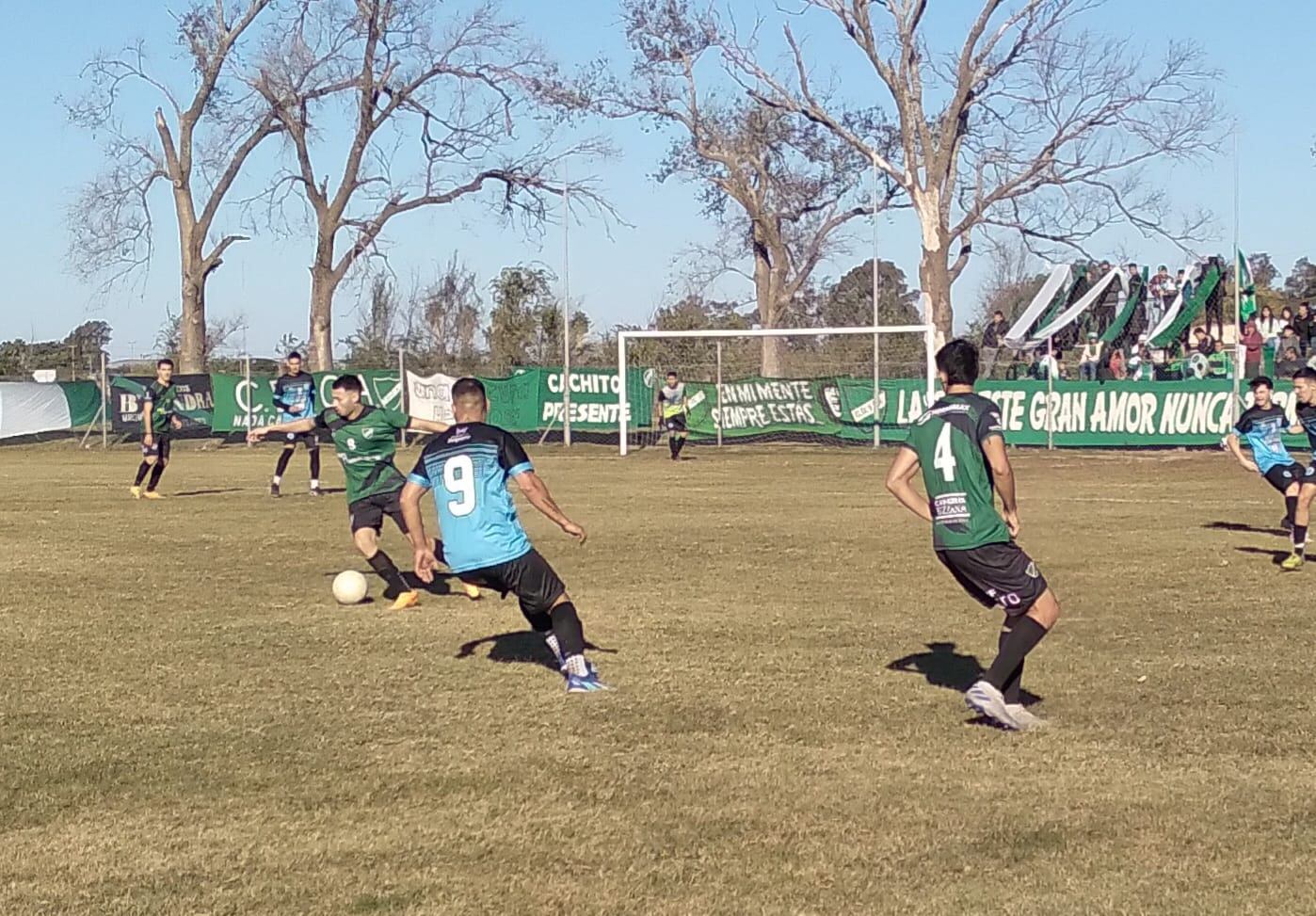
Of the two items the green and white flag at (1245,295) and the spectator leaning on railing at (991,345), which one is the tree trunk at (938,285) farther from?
the green and white flag at (1245,295)

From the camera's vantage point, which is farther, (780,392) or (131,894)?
(780,392)

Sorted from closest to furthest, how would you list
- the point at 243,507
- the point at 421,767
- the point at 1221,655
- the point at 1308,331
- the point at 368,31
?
the point at 421,767 < the point at 1221,655 < the point at 243,507 < the point at 1308,331 < the point at 368,31

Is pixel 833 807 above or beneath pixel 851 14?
beneath

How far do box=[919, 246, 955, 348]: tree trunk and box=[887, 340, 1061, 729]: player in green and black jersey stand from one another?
31905 mm

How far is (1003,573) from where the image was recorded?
7.42m

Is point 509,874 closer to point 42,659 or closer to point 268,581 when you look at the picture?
point 42,659

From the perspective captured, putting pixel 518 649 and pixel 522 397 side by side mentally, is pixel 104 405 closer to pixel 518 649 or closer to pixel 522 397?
pixel 522 397

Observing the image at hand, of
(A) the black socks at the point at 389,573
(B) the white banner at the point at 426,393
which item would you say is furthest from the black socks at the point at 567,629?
(B) the white banner at the point at 426,393

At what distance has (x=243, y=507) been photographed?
20.5 m

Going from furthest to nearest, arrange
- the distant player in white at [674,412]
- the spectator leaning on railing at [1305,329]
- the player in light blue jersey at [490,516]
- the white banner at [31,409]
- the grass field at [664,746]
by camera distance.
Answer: the white banner at [31,409] < the spectator leaning on railing at [1305,329] < the distant player in white at [674,412] < the player in light blue jersey at [490,516] < the grass field at [664,746]

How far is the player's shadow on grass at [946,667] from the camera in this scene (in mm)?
8555

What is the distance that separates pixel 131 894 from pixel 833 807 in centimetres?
258

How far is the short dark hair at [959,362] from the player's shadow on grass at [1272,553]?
296 inches

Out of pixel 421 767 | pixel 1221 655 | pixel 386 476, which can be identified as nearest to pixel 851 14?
pixel 386 476
